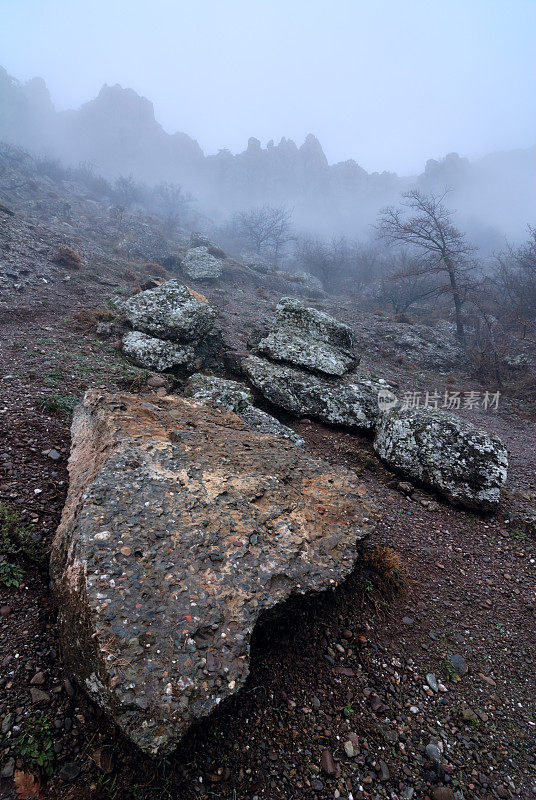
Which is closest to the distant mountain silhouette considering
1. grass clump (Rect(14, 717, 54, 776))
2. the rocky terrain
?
the rocky terrain

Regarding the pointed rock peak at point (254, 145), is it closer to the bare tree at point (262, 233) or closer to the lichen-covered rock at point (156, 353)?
the bare tree at point (262, 233)

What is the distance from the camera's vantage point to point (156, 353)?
7023 millimetres

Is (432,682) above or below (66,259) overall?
below

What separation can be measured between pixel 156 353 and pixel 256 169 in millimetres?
104546

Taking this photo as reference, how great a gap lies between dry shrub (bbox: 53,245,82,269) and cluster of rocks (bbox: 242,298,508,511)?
964cm

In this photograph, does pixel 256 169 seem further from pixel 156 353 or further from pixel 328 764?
pixel 328 764

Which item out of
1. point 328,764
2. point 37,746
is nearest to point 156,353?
point 37,746

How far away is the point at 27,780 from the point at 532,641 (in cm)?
398

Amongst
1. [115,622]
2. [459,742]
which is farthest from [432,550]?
[115,622]

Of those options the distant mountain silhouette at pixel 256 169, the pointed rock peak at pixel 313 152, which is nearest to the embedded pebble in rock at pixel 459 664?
the distant mountain silhouette at pixel 256 169

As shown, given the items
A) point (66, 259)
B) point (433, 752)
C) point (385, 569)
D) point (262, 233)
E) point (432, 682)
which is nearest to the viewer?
point (433, 752)

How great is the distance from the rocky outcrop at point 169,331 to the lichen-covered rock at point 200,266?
47.0 ft

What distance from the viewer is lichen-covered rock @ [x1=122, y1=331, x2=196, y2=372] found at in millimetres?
6895

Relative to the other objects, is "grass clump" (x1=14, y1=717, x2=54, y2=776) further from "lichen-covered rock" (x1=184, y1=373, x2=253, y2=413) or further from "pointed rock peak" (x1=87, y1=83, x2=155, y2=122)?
"pointed rock peak" (x1=87, y1=83, x2=155, y2=122)
